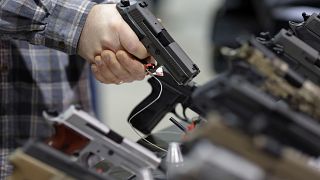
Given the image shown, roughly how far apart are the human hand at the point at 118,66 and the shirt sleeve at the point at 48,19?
0.07 metres

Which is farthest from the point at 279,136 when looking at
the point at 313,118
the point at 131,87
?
the point at 131,87

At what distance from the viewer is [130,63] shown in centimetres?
157

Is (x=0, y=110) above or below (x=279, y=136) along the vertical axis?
below

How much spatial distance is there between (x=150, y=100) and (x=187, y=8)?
17.6ft

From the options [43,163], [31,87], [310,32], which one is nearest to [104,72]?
[31,87]

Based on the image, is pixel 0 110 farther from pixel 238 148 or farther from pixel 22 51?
pixel 238 148

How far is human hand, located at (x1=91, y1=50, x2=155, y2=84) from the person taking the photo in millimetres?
1571

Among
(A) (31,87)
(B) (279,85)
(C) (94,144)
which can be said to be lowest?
(A) (31,87)

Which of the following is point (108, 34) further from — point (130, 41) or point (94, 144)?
point (94, 144)

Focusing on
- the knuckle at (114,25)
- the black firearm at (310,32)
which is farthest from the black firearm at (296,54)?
the knuckle at (114,25)

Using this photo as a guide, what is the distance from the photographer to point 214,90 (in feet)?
2.99

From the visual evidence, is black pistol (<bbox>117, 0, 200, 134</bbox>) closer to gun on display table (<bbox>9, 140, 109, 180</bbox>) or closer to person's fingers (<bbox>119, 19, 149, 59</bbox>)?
person's fingers (<bbox>119, 19, 149, 59</bbox>)

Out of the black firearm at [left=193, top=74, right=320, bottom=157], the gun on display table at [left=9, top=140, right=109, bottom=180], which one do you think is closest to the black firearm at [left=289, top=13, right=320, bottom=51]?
the black firearm at [left=193, top=74, right=320, bottom=157]

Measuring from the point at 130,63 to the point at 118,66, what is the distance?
31 mm
